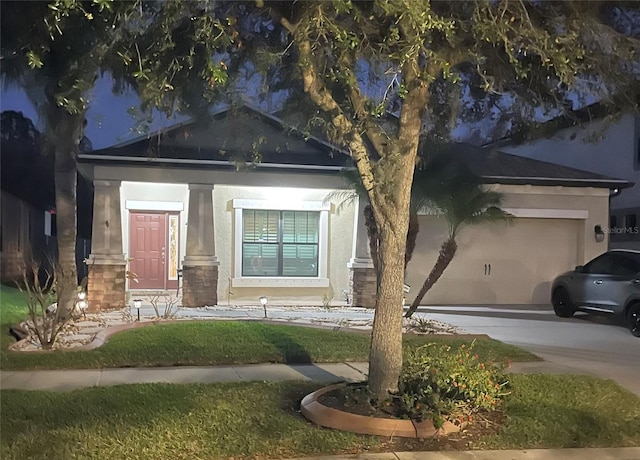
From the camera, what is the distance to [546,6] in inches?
307

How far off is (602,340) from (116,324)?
342 inches

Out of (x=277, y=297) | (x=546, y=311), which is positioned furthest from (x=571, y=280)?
(x=277, y=297)

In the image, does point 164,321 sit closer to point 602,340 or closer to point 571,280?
point 602,340

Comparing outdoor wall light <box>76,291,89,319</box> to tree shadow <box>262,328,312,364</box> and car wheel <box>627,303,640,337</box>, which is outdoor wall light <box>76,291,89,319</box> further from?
car wheel <box>627,303,640,337</box>

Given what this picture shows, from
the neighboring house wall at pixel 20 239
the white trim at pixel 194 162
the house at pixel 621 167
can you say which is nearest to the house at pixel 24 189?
the neighboring house wall at pixel 20 239

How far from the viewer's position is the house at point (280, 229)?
46.5 feet

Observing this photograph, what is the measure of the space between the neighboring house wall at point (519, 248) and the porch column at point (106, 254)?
707cm

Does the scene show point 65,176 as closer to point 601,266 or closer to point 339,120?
point 339,120

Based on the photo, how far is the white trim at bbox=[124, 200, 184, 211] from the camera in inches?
632

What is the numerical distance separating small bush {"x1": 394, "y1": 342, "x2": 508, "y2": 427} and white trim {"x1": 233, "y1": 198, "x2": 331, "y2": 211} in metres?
9.08

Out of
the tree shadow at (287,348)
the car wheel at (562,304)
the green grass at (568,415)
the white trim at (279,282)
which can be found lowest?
the green grass at (568,415)

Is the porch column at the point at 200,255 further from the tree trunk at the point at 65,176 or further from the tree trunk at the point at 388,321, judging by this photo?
the tree trunk at the point at 388,321

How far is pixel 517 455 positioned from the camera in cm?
580

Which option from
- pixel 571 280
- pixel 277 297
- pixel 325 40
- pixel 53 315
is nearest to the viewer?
pixel 325 40
